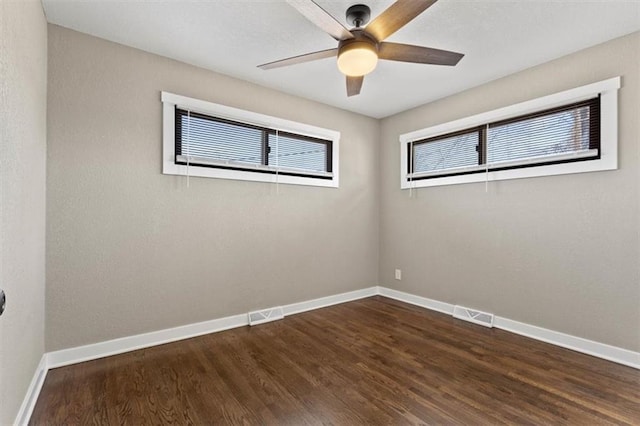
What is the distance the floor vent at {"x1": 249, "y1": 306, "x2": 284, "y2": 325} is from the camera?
3123 millimetres

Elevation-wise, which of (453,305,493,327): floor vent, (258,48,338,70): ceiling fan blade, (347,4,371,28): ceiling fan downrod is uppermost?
(347,4,371,28): ceiling fan downrod

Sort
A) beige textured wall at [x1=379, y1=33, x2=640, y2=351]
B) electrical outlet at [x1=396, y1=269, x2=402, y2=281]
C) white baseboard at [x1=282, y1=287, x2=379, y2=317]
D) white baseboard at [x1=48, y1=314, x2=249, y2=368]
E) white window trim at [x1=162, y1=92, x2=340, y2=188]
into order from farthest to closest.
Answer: electrical outlet at [x1=396, y1=269, x2=402, y2=281] < white baseboard at [x1=282, y1=287, x2=379, y2=317] < white window trim at [x1=162, y1=92, x2=340, y2=188] < beige textured wall at [x1=379, y1=33, x2=640, y2=351] < white baseboard at [x1=48, y1=314, x2=249, y2=368]

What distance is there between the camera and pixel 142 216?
258 centimetres

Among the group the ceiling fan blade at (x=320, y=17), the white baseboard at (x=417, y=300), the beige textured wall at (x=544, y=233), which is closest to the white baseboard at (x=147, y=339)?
the white baseboard at (x=417, y=300)

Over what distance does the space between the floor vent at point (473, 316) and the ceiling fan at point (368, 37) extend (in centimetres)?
249

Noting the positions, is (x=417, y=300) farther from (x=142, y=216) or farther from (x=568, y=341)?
(x=142, y=216)

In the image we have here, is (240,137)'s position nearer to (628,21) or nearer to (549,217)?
(549,217)

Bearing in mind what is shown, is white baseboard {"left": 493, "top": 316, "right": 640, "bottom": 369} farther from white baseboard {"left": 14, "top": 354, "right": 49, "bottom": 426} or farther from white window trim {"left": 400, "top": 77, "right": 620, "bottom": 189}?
white baseboard {"left": 14, "top": 354, "right": 49, "bottom": 426}

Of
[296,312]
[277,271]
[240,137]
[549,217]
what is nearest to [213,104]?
[240,137]

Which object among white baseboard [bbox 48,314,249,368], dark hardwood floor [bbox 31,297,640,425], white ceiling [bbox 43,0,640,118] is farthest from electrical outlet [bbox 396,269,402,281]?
white ceiling [bbox 43,0,640,118]

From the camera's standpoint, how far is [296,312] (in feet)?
11.4

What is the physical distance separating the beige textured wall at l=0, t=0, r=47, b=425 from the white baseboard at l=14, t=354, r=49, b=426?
0.19 ft

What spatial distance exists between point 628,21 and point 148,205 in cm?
399

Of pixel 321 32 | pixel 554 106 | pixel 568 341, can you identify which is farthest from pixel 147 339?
pixel 554 106
